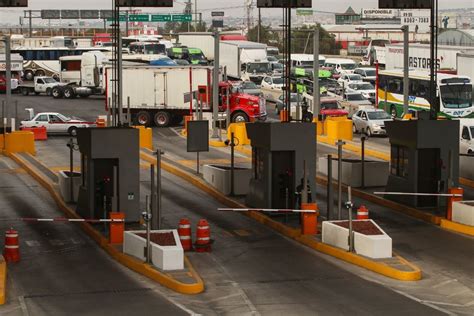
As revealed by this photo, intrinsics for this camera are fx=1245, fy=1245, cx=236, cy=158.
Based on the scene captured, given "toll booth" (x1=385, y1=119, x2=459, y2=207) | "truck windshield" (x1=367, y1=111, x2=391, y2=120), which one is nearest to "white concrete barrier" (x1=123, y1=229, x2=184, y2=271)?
"toll booth" (x1=385, y1=119, x2=459, y2=207)

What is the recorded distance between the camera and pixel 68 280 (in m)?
23.6

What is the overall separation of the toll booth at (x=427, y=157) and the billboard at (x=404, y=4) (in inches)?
159

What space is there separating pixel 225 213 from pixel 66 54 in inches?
2445

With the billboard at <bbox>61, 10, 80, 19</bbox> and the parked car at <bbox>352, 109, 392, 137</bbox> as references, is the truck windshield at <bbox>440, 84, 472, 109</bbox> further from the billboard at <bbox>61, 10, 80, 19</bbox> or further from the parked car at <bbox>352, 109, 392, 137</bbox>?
the billboard at <bbox>61, 10, 80, 19</bbox>

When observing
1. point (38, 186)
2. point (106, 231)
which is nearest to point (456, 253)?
point (106, 231)

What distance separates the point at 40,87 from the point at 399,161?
163 ft

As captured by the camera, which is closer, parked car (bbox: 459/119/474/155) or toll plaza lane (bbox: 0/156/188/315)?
toll plaza lane (bbox: 0/156/188/315)

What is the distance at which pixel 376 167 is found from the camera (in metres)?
37.2

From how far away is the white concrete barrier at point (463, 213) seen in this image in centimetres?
2900

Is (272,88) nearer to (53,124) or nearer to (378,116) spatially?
(378,116)

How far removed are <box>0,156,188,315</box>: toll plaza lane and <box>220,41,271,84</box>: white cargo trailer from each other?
55.7 meters

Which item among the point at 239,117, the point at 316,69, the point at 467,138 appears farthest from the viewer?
the point at 239,117

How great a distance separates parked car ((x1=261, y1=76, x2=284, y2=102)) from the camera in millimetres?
75000

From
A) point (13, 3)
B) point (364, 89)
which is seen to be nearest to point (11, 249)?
point (13, 3)
